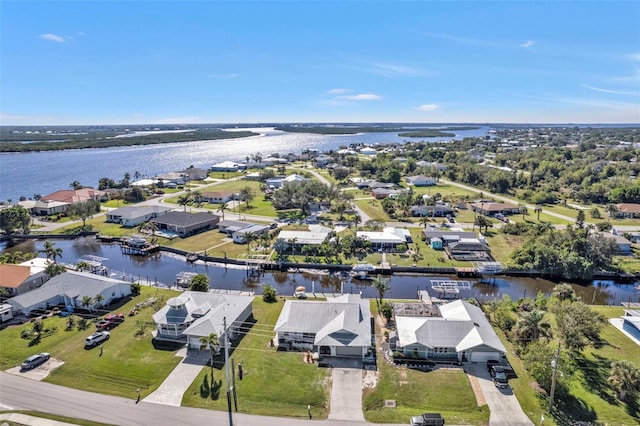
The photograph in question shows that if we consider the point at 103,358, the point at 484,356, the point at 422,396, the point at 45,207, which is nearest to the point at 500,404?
the point at 484,356

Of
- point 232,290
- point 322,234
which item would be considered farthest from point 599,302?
point 232,290

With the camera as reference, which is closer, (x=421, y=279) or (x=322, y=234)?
(x=421, y=279)

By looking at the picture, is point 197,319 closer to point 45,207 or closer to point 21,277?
point 21,277

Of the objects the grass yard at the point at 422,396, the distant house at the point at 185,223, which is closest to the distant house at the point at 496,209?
the distant house at the point at 185,223

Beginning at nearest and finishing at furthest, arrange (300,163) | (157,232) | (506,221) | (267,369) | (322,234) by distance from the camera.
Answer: (267,369) → (322,234) → (157,232) → (506,221) → (300,163)

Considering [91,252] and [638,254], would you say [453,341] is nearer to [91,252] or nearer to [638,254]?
[638,254]

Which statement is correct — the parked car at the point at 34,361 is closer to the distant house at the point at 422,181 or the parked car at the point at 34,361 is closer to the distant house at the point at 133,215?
the distant house at the point at 133,215
